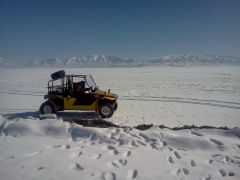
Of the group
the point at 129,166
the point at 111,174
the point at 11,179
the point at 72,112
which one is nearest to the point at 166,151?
the point at 129,166

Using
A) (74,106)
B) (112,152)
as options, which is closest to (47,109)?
(74,106)

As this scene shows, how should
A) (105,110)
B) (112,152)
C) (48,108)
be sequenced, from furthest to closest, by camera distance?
(48,108) < (105,110) < (112,152)

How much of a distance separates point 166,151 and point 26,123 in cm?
374

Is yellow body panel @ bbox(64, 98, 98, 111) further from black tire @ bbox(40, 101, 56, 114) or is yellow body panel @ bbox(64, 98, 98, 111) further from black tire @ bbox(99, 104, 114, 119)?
black tire @ bbox(40, 101, 56, 114)

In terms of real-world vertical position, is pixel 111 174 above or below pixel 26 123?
below

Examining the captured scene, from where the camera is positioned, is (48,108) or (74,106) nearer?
(74,106)

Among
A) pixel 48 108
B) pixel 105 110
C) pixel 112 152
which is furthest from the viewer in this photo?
pixel 48 108

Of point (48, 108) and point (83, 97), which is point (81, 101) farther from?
point (48, 108)

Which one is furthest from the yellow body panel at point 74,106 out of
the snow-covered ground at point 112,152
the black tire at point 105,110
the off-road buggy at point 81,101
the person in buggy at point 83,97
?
the snow-covered ground at point 112,152

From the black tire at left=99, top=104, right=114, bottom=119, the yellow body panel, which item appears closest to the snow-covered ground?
the yellow body panel

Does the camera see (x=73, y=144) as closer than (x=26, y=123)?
Yes

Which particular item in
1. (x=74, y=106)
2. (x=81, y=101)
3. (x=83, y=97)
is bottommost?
(x=74, y=106)

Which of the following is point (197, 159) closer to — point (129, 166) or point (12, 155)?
point (129, 166)

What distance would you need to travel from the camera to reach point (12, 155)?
19.7 ft
